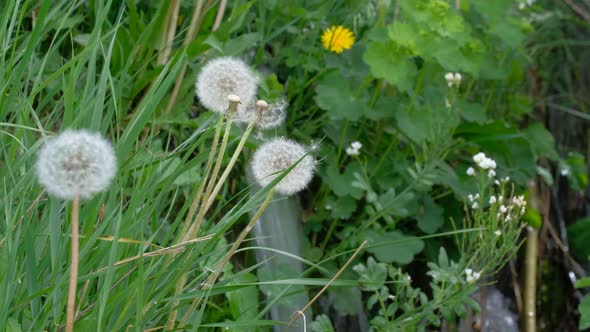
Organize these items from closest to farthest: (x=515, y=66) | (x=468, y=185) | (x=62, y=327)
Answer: (x=62, y=327), (x=468, y=185), (x=515, y=66)

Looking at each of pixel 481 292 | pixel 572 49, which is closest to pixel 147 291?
pixel 481 292

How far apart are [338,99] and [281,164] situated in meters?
1.05

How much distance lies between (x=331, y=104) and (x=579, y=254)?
122 centimetres

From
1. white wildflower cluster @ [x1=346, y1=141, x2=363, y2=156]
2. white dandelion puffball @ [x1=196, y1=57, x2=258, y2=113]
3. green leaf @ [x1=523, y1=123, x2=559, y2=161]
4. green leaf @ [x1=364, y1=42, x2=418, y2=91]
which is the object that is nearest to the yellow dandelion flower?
green leaf @ [x1=364, y1=42, x2=418, y2=91]

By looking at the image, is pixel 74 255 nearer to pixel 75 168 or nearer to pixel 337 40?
pixel 75 168

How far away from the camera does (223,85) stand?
1.50m

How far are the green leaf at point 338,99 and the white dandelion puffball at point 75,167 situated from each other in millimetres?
1417

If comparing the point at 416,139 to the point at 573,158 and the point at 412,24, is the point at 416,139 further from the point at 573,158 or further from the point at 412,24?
the point at 573,158

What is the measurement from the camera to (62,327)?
4.32 feet

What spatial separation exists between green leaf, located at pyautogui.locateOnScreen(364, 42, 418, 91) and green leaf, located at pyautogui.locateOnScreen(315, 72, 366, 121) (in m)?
0.11

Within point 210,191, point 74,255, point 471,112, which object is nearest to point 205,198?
point 210,191

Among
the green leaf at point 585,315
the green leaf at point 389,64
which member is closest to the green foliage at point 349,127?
the green leaf at point 389,64

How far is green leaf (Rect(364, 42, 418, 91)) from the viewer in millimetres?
2402

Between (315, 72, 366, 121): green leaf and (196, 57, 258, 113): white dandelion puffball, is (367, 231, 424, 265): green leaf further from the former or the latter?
(196, 57, 258, 113): white dandelion puffball
